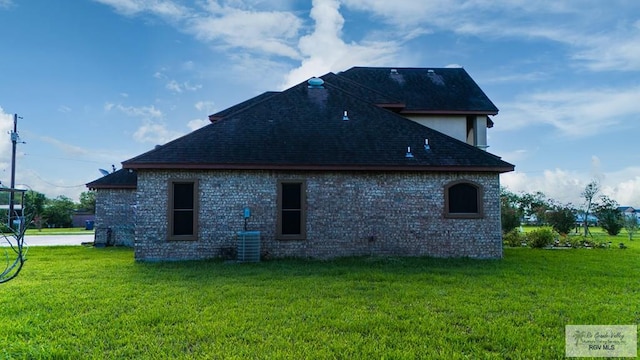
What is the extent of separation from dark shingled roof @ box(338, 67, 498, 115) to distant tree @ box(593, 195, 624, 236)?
715 inches

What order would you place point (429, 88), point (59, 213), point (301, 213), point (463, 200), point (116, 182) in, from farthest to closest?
point (59, 213)
point (429, 88)
point (116, 182)
point (463, 200)
point (301, 213)

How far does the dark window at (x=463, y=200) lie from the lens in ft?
39.0

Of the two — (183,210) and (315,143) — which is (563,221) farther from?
(183,210)

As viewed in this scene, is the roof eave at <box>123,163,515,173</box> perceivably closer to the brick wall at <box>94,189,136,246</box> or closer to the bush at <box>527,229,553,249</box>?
the brick wall at <box>94,189,136,246</box>

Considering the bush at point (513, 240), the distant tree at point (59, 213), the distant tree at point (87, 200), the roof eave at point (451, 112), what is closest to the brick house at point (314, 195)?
the roof eave at point (451, 112)

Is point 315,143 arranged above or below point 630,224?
above

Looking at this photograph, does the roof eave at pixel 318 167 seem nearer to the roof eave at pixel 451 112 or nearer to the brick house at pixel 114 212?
the roof eave at pixel 451 112

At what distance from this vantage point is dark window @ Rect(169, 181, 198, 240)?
11406mm

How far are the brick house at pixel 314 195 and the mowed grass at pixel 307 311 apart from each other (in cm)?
177

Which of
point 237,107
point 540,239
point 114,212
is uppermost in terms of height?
point 237,107

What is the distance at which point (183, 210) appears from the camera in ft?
37.6

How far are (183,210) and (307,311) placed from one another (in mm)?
6993

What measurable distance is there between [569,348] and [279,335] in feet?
11.5

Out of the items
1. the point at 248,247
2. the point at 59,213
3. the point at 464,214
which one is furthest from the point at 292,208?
the point at 59,213
